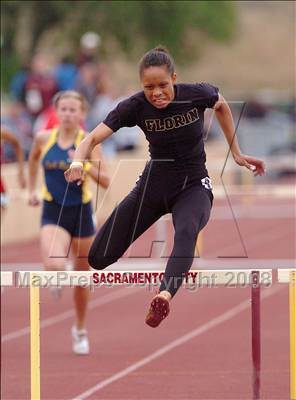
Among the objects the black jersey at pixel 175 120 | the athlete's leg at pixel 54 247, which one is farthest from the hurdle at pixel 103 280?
the athlete's leg at pixel 54 247

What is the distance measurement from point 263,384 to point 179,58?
46.3ft

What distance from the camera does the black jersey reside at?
710 centimetres

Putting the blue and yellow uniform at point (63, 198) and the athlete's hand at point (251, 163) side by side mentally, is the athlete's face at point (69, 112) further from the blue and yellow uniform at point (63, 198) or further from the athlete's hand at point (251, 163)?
the athlete's hand at point (251, 163)

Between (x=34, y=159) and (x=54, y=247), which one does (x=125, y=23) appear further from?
(x=54, y=247)

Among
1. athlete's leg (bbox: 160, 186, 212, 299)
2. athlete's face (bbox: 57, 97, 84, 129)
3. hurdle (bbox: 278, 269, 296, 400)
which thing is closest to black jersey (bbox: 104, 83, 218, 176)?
athlete's leg (bbox: 160, 186, 212, 299)

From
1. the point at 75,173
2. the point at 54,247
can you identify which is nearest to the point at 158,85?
the point at 75,173

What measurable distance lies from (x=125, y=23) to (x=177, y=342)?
8.18 metres

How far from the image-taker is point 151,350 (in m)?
10.8

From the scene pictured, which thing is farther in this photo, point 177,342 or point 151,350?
point 177,342

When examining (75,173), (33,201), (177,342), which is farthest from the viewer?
(177,342)

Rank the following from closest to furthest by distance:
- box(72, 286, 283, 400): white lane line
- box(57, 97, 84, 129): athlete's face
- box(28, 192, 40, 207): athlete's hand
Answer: box(72, 286, 283, 400): white lane line < box(57, 97, 84, 129): athlete's face < box(28, 192, 40, 207): athlete's hand

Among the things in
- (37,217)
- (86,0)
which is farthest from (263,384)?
(37,217)

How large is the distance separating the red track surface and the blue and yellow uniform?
120cm

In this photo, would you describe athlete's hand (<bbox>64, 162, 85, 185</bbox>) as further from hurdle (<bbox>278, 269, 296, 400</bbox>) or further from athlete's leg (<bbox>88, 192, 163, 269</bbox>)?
hurdle (<bbox>278, 269, 296, 400</bbox>)
